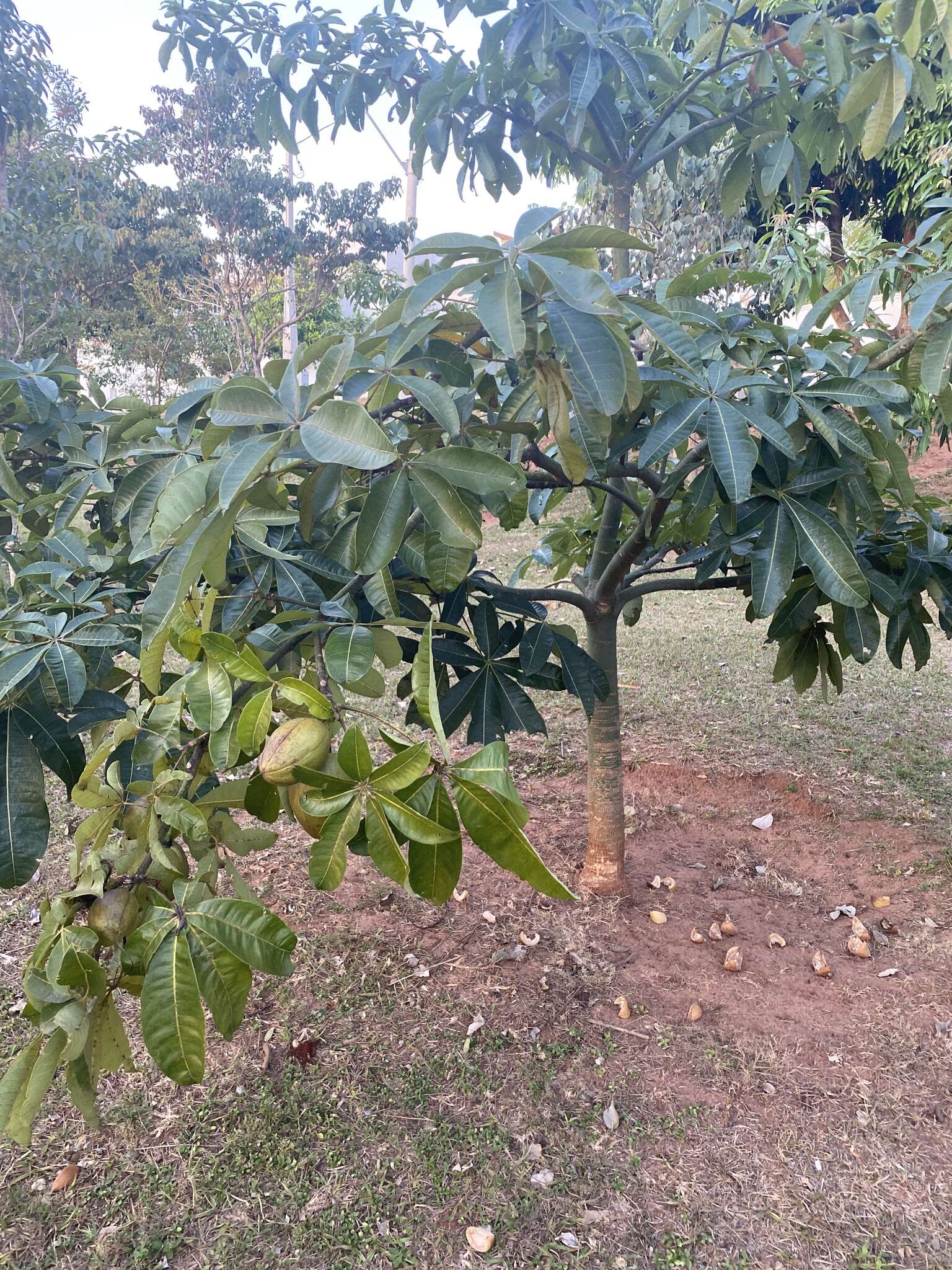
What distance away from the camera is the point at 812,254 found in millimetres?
3281

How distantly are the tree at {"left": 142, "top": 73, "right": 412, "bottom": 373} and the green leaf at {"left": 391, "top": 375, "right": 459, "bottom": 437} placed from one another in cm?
901

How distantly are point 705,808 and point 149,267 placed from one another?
305 inches

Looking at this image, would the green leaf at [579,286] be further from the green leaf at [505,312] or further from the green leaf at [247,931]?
the green leaf at [247,931]

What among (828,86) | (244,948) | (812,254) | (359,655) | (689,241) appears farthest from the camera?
(689,241)

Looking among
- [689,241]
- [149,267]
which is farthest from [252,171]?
[689,241]

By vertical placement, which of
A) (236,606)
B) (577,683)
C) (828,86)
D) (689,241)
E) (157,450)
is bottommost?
(577,683)

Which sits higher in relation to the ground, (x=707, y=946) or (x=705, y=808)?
(x=705, y=808)

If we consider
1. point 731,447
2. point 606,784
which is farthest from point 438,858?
point 606,784

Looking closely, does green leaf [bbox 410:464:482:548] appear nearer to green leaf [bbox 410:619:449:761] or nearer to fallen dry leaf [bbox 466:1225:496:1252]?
green leaf [bbox 410:619:449:761]

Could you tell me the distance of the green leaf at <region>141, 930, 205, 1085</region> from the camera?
61cm

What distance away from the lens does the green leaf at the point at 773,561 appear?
1155mm

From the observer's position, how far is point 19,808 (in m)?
0.87

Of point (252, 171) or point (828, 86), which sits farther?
point (252, 171)

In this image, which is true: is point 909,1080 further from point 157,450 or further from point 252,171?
point 252,171
